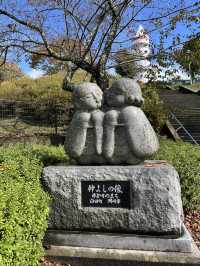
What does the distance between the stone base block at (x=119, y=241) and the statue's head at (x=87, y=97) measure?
5.12ft

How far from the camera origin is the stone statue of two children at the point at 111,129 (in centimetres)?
469

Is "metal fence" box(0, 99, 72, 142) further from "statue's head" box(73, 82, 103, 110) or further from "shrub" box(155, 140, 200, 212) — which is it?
"statue's head" box(73, 82, 103, 110)

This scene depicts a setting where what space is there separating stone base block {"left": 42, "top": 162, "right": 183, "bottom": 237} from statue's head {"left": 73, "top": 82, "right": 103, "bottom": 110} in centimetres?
79

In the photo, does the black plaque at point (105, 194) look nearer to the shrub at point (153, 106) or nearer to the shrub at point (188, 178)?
the shrub at point (188, 178)

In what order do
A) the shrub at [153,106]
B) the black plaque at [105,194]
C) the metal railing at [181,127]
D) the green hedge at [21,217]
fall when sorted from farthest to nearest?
the metal railing at [181,127], the shrub at [153,106], the black plaque at [105,194], the green hedge at [21,217]

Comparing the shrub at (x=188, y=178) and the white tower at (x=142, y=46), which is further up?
the white tower at (x=142, y=46)

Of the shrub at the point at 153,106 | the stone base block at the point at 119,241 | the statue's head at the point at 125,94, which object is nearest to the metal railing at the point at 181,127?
the shrub at the point at 153,106

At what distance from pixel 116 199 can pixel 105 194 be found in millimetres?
141

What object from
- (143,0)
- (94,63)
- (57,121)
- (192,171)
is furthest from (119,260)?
(57,121)

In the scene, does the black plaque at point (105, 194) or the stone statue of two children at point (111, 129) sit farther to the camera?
the stone statue of two children at point (111, 129)

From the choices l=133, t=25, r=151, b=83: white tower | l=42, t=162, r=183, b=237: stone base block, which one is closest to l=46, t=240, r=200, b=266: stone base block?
l=42, t=162, r=183, b=237: stone base block

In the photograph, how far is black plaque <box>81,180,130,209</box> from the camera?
14.8ft

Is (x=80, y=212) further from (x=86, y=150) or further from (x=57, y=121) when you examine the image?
(x=57, y=121)

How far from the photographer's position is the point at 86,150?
4.85m
